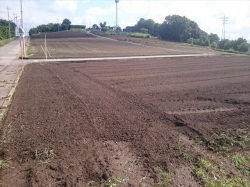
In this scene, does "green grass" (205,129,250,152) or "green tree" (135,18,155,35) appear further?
"green tree" (135,18,155,35)

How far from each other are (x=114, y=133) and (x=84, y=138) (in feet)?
2.85

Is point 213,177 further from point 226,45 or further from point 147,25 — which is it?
point 147,25

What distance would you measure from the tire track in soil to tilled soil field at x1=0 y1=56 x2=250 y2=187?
2 cm

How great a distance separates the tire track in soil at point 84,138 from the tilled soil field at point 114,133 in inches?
0.8

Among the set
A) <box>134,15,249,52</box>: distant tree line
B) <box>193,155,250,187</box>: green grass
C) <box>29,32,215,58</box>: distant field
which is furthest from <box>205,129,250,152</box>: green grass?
<box>134,15,249,52</box>: distant tree line

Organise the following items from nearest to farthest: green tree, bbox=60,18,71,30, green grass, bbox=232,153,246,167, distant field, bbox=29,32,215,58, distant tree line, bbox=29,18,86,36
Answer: green grass, bbox=232,153,246,167 < distant field, bbox=29,32,215,58 < distant tree line, bbox=29,18,86,36 < green tree, bbox=60,18,71,30

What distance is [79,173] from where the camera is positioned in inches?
193

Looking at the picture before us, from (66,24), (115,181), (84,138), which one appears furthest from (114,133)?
(66,24)

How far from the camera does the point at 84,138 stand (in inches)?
253

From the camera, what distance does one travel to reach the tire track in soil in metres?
4.93

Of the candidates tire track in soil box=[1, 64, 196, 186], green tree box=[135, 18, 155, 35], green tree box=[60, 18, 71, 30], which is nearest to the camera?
tire track in soil box=[1, 64, 196, 186]

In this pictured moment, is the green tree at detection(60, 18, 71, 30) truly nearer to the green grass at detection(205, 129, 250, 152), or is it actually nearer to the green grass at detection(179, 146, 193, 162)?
the green grass at detection(205, 129, 250, 152)

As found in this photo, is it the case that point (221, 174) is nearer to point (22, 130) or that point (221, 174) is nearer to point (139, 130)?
point (139, 130)

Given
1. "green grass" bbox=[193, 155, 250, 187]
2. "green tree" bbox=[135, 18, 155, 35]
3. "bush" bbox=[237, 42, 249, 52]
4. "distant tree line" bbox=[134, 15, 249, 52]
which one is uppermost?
"green tree" bbox=[135, 18, 155, 35]
